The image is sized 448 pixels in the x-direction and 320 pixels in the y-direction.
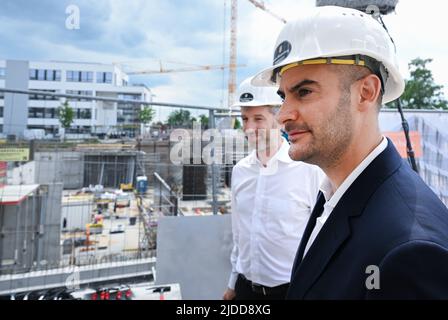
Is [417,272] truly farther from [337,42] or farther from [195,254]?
[195,254]

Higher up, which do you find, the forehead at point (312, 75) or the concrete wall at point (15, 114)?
the concrete wall at point (15, 114)

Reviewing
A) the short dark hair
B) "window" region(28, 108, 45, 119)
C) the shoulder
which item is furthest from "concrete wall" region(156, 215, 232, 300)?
the shoulder

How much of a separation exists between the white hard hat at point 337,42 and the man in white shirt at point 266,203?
127 cm

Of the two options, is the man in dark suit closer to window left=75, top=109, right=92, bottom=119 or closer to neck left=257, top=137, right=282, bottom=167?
neck left=257, top=137, right=282, bottom=167

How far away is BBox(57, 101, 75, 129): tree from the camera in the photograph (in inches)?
132

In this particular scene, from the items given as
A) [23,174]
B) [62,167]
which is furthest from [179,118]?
[23,174]

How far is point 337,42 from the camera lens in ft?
3.56

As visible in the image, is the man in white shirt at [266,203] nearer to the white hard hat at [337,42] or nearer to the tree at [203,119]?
the tree at [203,119]

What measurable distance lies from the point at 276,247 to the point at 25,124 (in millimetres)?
2990

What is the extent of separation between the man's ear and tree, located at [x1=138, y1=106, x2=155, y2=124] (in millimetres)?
2887

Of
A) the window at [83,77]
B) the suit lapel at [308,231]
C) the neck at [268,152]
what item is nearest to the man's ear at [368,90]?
the suit lapel at [308,231]

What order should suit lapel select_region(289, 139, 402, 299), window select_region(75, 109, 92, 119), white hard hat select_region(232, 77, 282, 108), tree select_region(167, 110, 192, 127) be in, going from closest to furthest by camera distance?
suit lapel select_region(289, 139, 402, 299) → white hard hat select_region(232, 77, 282, 108) → window select_region(75, 109, 92, 119) → tree select_region(167, 110, 192, 127)

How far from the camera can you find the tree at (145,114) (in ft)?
11.6
